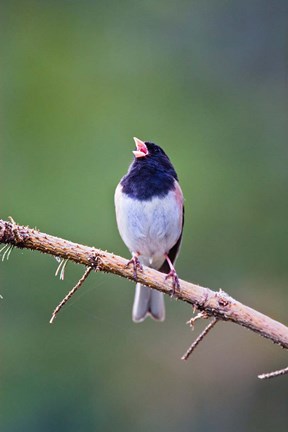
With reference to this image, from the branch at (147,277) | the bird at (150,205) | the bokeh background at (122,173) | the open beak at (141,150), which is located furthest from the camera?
the bokeh background at (122,173)

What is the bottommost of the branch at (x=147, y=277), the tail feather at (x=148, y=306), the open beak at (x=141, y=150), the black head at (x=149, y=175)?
the branch at (x=147, y=277)

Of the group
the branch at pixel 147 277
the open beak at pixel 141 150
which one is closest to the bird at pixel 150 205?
the open beak at pixel 141 150

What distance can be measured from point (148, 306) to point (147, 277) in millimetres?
1009

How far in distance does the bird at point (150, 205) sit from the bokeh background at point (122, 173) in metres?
2.15

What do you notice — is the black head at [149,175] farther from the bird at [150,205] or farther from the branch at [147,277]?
the branch at [147,277]

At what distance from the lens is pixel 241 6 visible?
6.46 metres

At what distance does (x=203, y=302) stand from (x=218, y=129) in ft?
14.8

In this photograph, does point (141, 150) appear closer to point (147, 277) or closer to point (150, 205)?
point (150, 205)

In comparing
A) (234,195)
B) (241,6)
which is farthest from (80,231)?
(241,6)

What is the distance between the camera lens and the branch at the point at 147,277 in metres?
1.48

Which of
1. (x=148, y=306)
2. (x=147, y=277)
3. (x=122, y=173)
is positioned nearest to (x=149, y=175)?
(x=148, y=306)

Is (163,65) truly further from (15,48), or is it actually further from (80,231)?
(80,231)

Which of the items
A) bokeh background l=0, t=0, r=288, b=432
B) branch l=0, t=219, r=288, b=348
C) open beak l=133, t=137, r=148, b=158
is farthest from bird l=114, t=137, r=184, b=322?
bokeh background l=0, t=0, r=288, b=432

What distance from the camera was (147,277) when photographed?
1655mm
